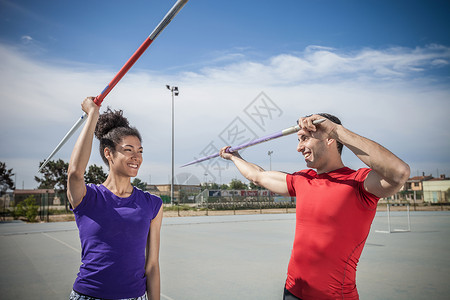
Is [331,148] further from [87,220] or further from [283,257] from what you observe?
[283,257]

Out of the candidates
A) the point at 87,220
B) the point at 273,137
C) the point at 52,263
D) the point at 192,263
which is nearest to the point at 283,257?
the point at 192,263

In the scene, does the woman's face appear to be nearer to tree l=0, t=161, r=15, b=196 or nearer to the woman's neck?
the woman's neck

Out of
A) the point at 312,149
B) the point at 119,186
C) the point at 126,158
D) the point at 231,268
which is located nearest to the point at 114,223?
the point at 119,186

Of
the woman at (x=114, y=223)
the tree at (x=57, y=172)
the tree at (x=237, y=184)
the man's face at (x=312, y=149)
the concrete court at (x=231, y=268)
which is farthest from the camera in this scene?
the tree at (x=237, y=184)

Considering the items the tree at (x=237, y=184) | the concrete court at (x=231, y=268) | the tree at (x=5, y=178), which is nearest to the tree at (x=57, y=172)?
A: the tree at (x=5, y=178)

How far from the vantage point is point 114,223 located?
2355 mm

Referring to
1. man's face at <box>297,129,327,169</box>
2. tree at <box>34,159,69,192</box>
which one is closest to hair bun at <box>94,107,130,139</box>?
man's face at <box>297,129,327,169</box>

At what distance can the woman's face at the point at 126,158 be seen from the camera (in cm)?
257

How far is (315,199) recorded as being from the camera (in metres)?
2.48

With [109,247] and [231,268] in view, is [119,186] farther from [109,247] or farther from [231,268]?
[231,268]

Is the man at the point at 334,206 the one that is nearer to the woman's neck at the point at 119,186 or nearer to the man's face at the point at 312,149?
the man's face at the point at 312,149

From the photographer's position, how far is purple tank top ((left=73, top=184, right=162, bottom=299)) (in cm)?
229

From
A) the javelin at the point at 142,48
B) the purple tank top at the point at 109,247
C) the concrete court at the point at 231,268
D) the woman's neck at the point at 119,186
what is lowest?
the concrete court at the point at 231,268

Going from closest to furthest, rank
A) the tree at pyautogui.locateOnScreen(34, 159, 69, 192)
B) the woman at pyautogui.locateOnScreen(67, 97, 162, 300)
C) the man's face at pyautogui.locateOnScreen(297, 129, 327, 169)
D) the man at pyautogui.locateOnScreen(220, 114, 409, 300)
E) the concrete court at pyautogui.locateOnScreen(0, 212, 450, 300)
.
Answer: the man at pyautogui.locateOnScreen(220, 114, 409, 300) → the woman at pyautogui.locateOnScreen(67, 97, 162, 300) → the man's face at pyautogui.locateOnScreen(297, 129, 327, 169) → the concrete court at pyautogui.locateOnScreen(0, 212, 450, 300) → the tree at pyautogui.locateOnScreen(34, 159, 69, 192)
